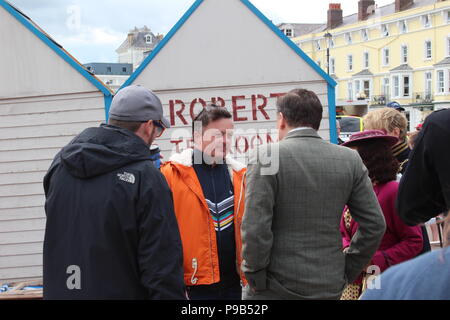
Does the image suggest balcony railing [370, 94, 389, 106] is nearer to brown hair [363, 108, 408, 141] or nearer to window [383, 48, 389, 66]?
window [383, 48, 389, 66]

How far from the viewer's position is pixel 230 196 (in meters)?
3.55

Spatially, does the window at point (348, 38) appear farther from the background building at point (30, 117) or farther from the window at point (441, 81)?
the background building at point (30, 117)

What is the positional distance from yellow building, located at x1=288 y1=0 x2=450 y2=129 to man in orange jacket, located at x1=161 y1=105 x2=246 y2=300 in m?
46.4

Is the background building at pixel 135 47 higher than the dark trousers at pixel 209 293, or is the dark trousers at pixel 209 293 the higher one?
the background building at pixel 135 47

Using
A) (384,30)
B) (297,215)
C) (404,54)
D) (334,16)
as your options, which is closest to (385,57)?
(384,30)

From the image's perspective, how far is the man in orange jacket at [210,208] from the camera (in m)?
3.40

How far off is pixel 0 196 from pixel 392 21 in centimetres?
5693

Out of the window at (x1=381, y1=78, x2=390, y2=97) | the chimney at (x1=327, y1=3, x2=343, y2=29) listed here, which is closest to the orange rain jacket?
the chimney at (x1=327, y1=3, x2=343, y2=29)

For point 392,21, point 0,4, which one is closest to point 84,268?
point 0,4

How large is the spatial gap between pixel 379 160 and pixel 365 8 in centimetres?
5952

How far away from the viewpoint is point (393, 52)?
194 ft

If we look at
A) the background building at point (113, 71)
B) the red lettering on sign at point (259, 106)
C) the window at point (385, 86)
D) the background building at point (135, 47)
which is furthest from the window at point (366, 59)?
the red lettering on sign at point (259, 106)

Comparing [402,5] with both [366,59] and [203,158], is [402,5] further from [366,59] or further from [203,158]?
[203,158]

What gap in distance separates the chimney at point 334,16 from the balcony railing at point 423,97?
12.6m
